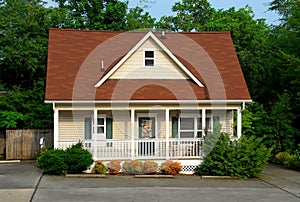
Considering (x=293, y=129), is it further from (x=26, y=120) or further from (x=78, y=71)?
(x=26, y=120)

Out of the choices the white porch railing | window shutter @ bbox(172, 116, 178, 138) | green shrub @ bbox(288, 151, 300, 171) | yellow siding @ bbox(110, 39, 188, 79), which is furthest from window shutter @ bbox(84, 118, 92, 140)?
green shrub @ bbox(288, 151, 300, 171)

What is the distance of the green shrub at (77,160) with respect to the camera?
1839 centimetres

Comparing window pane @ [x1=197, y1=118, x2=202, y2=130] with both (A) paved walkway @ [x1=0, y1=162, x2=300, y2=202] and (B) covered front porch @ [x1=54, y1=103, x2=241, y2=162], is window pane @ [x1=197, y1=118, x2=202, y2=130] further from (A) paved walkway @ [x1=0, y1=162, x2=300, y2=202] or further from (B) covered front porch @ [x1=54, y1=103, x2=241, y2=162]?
(A) paved walkway @ [x1=0, y1=162, x2=300, y2=202]

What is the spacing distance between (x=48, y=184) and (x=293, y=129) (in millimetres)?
14468

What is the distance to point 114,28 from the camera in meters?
35.7

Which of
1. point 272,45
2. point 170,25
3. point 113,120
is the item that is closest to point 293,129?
point 272,45

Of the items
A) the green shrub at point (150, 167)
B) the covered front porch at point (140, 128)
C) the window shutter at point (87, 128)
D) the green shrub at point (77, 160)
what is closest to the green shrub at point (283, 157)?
the covered front porch at point (140, 128)

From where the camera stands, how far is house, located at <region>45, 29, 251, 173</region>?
20188 millimetres

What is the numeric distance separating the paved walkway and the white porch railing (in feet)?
5.07

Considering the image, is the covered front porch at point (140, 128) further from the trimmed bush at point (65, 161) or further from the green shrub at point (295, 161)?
the green shrub at point (295, 161)

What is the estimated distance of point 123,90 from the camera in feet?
68.6

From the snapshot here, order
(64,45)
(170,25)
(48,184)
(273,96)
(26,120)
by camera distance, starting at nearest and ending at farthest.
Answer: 1. (48,184)
2. (64,45)
3. (26,120)
4. (273,96)
5. (170,25)

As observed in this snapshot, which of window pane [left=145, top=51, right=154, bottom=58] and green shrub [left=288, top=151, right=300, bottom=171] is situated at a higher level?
window pane [left=145, top=51, right=154, bottom=58]

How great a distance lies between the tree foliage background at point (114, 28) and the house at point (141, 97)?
320 cm
